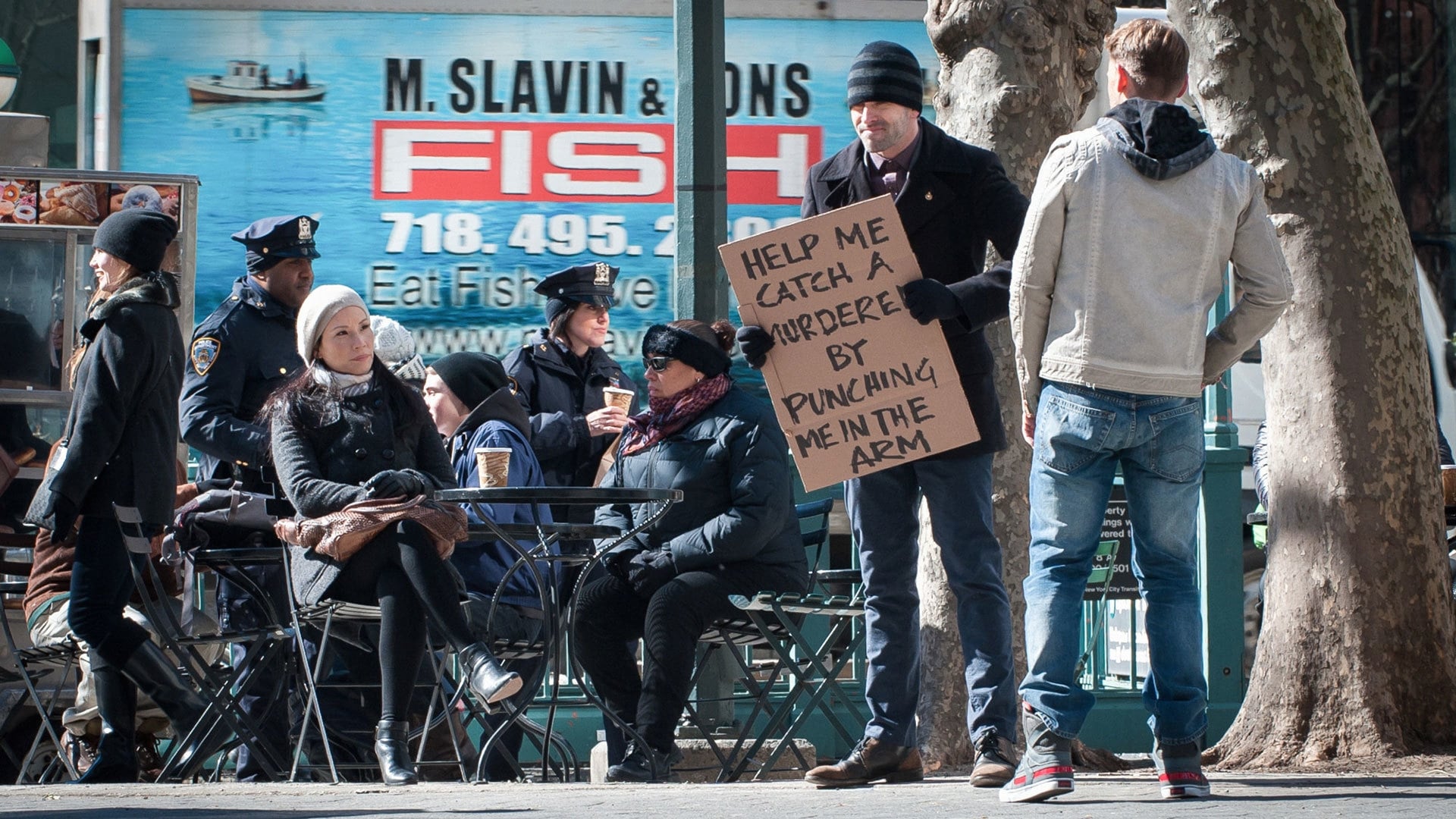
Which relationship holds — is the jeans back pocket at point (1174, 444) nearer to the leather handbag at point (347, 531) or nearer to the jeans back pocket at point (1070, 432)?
the jeans back pocket at point (1070, 432)

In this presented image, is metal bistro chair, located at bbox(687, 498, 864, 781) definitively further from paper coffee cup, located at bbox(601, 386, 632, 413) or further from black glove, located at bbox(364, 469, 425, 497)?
black glove, located at bbox(364, 469, 425, 497)

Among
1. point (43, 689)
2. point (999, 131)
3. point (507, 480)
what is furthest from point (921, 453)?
point (43, 689)

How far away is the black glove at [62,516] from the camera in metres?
6.50

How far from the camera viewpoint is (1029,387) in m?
4.95

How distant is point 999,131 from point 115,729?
11.5ft

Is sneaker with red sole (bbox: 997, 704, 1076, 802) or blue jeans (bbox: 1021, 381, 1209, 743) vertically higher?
blue jeans (bbox: 1021, 381, 1209, 743)

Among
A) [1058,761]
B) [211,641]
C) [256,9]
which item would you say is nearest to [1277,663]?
[1058,761]

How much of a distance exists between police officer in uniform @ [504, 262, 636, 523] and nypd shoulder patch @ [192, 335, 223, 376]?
4.14ft

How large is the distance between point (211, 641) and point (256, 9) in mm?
5386

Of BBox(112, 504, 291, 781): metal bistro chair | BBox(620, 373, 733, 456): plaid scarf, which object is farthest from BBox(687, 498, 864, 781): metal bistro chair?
BBox(112, 504, 291, 781): metal bistro chair

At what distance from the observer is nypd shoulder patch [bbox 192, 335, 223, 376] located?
6996 mm

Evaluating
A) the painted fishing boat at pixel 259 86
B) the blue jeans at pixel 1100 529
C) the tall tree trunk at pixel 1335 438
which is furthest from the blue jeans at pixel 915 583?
the painted fishing boat at pixel 259 86

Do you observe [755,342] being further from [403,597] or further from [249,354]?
[249,354]

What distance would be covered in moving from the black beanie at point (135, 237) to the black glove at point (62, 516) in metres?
0.83
